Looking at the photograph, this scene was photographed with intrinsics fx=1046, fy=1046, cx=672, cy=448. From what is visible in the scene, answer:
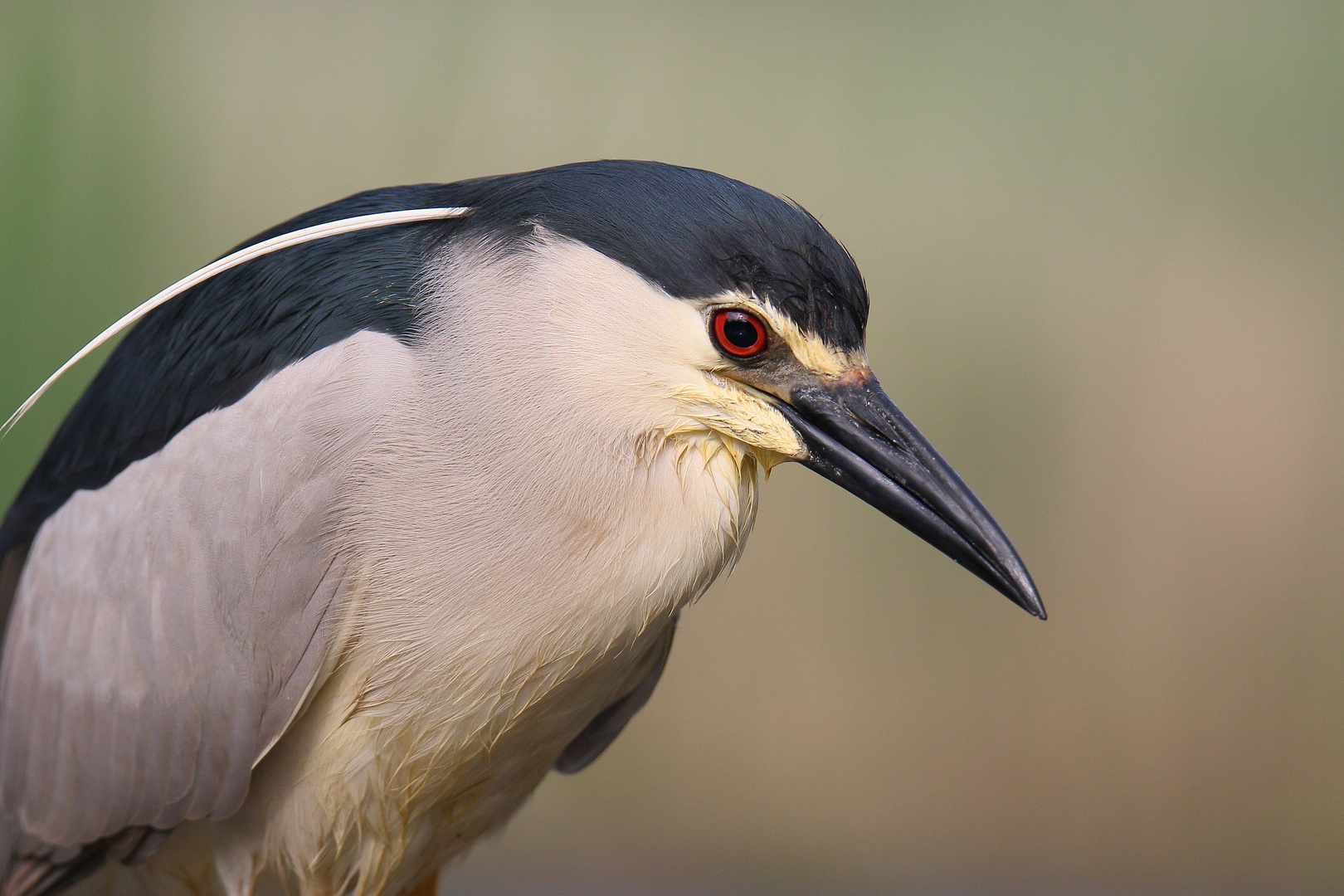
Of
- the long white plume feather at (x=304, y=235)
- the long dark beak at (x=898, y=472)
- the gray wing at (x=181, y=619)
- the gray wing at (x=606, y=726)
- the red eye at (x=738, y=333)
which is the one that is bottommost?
the gray wing at (x=606, y=726)

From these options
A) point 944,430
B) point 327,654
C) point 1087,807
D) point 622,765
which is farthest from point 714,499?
point 1087,807

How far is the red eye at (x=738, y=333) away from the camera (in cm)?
76

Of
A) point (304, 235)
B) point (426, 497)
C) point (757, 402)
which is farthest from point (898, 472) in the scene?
point (304, 235)

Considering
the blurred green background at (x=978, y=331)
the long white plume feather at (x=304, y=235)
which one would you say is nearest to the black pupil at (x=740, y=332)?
the long white plume feather at (x=304, y=235)

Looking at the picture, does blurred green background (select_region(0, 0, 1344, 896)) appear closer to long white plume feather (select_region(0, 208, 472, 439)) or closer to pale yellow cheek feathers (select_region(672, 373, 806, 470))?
long white plume feather (select_region(0, 208, 472, 439))

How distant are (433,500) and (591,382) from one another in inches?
6.0

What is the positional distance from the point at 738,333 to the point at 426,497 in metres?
0.27

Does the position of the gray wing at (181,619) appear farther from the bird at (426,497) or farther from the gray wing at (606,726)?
the gray wing at (606,726)

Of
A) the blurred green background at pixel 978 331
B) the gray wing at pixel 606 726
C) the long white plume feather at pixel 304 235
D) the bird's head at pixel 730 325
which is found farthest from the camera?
the blurred green background at pixel 978 331

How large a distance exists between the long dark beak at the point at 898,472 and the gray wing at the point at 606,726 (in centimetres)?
38

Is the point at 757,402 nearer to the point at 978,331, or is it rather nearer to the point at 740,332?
the point at 740,332

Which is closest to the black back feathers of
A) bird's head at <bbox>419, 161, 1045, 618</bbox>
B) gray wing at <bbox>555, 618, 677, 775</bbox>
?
bird's head at <bbox>419, 161, 1045, 618</bbox>

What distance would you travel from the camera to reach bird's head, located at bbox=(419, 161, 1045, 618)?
2.48ft

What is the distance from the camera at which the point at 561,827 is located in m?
2.01
